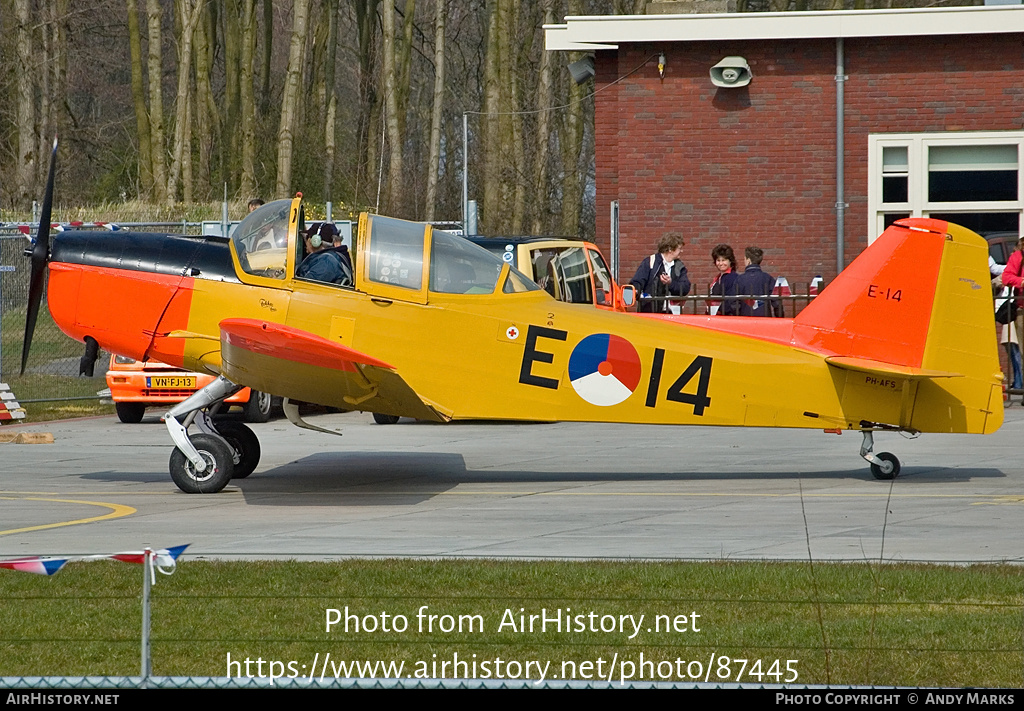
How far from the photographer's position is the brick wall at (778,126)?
2056 centimetres

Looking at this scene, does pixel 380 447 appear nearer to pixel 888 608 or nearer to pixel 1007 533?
pixel 1007 533

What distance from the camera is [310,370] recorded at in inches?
400

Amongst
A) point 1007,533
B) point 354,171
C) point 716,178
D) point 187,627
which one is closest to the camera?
point 187,627

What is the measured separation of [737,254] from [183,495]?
12.6 metres

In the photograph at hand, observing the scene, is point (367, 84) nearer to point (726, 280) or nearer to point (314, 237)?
point (726, 280)

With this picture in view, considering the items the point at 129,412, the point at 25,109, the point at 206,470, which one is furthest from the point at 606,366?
the point at 25,109

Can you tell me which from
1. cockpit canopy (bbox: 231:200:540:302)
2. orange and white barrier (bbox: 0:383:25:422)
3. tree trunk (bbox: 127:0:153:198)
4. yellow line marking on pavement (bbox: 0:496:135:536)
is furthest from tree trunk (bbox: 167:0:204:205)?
cockpit canopy (bbox: 231:200:540:302)

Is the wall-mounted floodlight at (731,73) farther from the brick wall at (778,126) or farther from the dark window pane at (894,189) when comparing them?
the dark window pane at (894,189)

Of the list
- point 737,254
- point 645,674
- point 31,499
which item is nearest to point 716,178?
point 737,254

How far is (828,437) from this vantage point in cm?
1517

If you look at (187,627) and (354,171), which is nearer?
(187,627)

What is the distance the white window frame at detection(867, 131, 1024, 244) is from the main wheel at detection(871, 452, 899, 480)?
31.0 feet

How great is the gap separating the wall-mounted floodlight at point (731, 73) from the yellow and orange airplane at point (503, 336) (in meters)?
10.2

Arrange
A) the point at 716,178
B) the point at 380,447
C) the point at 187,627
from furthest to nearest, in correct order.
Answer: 1. the point at 716,178
2. the point at 380,447
3. the point at 187,627
